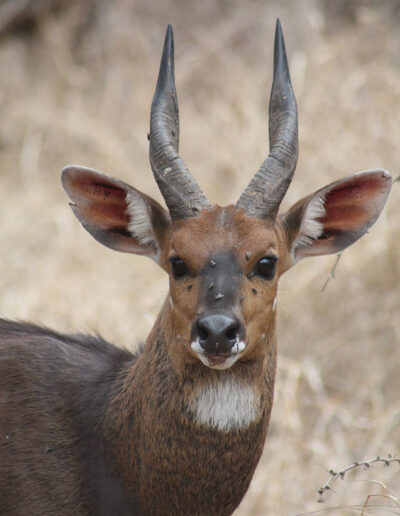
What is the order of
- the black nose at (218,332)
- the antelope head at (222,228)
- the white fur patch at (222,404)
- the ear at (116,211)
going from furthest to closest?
the ear at (116,211) < the white fur patch at (222,404) < the antelope head at (222,228) < the black nose at (218,332)

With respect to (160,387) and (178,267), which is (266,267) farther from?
(160,387)

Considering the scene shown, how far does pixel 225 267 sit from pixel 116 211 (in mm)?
871

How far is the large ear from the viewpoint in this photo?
4.41m

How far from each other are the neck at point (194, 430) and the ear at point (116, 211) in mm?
561

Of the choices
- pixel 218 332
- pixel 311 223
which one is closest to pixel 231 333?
pixel 218 332

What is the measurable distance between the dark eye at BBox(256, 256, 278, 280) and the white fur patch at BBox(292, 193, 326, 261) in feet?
1.41

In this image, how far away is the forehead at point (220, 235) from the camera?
4.01 metres

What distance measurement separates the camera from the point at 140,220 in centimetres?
448

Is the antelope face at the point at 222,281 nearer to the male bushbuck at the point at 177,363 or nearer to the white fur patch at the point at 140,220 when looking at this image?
the male bushbuck at the point at 177,363

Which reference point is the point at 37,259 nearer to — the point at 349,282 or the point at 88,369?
the point at 349,282

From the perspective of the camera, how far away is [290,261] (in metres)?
4.50

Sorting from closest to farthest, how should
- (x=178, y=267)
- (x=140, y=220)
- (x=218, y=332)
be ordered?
(x=218, y=332) < (x=178, y=267) < (x=140, y=220)

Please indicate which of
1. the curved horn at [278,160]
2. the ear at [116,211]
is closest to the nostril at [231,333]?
the curved horn at [278,160]

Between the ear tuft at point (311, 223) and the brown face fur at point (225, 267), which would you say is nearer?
the brown face fur at point (225, 267)
